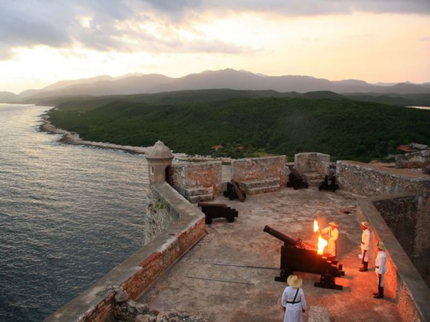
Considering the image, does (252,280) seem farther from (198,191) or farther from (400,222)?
(400,222)

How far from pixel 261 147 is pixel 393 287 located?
4871cm

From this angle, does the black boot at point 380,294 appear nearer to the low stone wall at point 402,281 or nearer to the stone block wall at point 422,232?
the low stone wall at point 402,281

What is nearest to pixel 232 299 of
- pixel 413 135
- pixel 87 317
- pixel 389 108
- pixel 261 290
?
pixel 261 290

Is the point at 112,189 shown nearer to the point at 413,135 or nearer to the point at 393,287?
the point at 393,287

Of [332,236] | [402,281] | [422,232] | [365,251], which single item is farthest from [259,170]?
[402,281]

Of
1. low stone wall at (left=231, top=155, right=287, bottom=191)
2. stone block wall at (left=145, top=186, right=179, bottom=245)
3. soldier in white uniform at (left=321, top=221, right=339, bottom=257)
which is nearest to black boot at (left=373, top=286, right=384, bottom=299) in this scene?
soldier in white uniform at (left=321, top=221, right=339, bottom=257)

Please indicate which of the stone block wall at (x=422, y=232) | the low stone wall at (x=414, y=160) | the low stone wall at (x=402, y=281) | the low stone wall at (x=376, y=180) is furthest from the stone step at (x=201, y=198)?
the low stone wall at (x=414, y=160)

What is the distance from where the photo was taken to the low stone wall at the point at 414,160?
1661 centimetres

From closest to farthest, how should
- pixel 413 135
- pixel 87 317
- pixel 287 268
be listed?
pixel 87 317
pixel 287 268
pixel 413 135

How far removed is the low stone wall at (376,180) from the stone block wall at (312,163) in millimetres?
666

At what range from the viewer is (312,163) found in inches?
685

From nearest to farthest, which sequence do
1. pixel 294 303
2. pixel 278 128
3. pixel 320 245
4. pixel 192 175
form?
pixel 294 303 < pixel 320 245 < pixel 192 175 < pixel 278 128

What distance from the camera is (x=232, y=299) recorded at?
7.59 meters

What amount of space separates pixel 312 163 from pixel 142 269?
11.5 m
